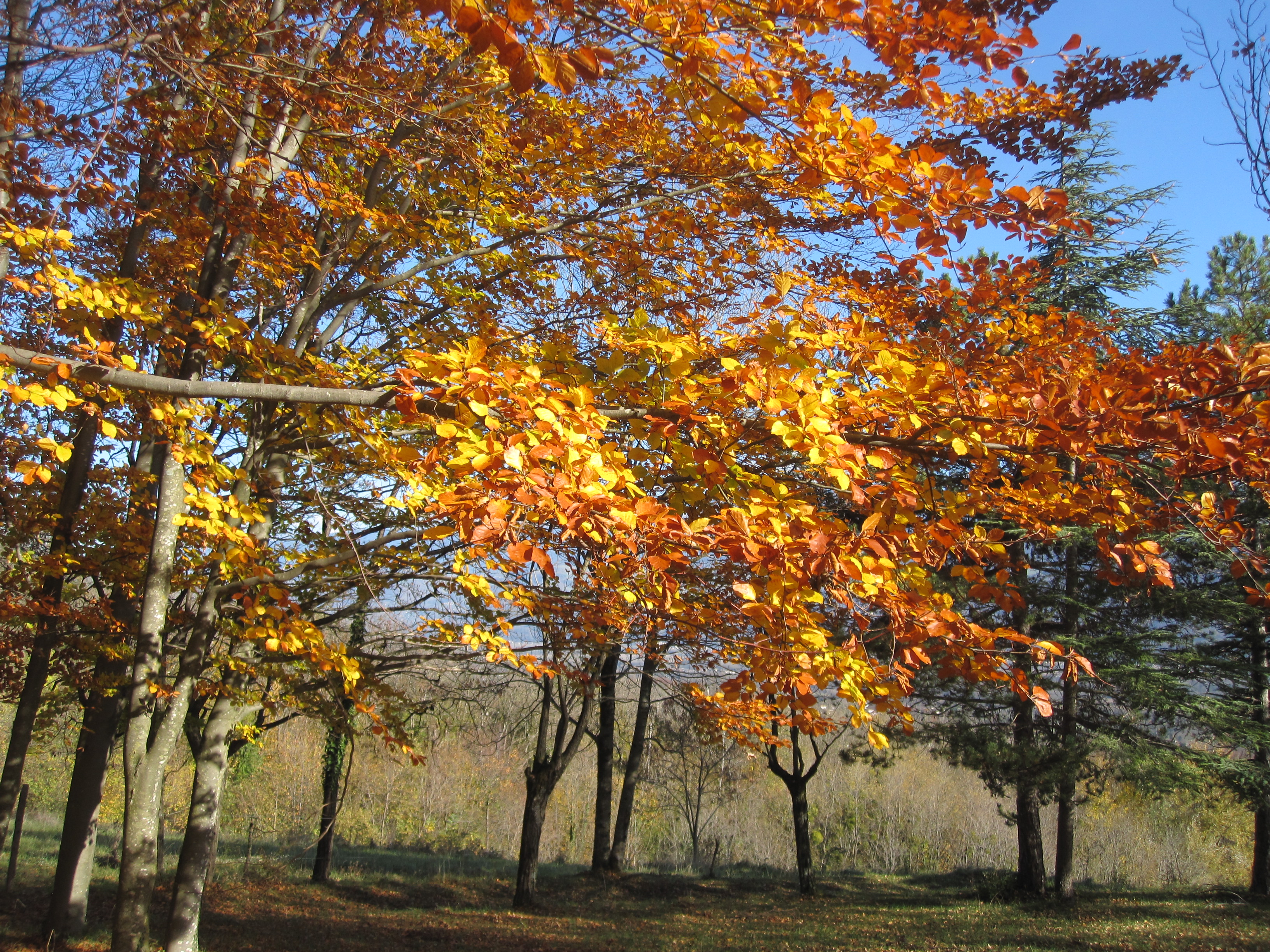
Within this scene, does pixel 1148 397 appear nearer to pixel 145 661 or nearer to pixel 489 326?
pixel 489 326

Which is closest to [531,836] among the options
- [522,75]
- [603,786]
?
[603,786]

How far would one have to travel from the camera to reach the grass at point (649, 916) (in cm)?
920

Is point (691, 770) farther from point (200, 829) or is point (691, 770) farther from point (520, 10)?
point (520, 10)

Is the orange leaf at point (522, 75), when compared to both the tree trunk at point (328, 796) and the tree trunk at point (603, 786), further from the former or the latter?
the tree trunk at point (603, 786)

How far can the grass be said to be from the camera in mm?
9195

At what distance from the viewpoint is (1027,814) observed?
12.3m

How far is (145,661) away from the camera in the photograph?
15.5 feet

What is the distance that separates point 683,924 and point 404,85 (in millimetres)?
11759

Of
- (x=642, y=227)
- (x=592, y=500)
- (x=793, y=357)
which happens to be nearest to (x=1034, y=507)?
(x=793, y=357)

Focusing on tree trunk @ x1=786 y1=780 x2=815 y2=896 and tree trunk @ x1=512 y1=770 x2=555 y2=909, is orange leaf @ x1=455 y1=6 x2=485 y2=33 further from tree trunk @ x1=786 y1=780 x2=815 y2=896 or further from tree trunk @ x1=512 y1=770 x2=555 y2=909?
tree trunk @ x1=786 y1=780 x2=815 y2=896

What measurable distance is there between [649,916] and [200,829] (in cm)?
885

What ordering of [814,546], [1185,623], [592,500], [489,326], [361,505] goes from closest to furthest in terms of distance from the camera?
[592,500] → [814,546] → [489,326] → [361,505] → [1185,623]

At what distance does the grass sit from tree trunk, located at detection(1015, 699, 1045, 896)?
20.3 inches

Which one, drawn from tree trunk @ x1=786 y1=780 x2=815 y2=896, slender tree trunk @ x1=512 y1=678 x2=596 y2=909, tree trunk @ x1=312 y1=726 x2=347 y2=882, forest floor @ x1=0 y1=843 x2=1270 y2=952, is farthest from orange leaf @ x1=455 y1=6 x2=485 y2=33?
tree trunk @ x1=786 y1=780 x2=815 y2=896
